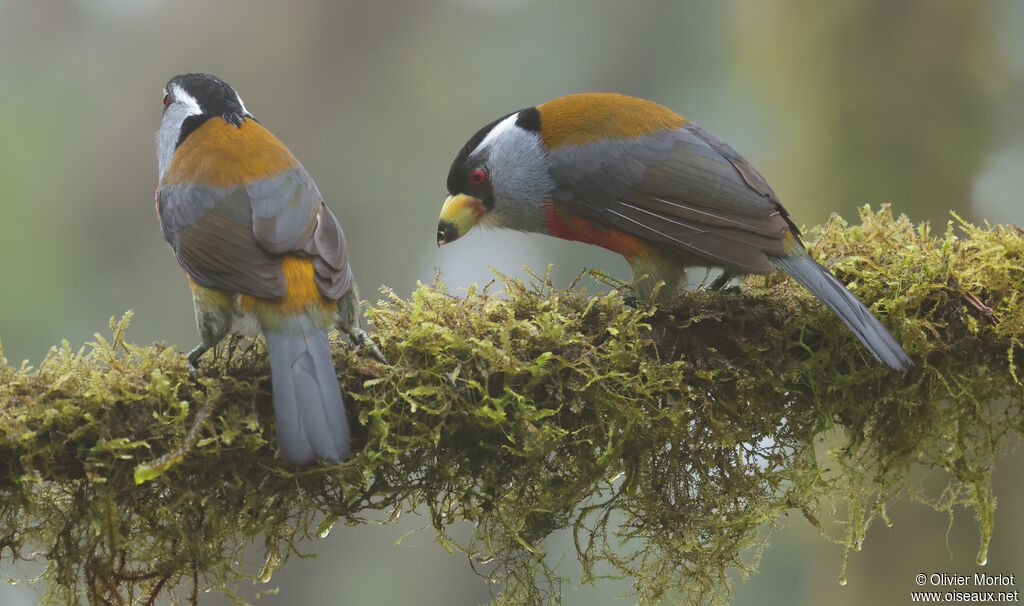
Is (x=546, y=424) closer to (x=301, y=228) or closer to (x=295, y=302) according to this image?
(x=295, y=302)

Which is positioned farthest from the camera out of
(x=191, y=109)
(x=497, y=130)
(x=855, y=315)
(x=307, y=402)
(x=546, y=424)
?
(x=497, y=130)

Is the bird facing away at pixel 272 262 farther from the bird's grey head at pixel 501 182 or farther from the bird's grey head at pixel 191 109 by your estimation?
the bird's grey head at pixel 501 182

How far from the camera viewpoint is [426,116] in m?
8.92

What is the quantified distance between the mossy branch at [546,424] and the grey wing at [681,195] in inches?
7.1

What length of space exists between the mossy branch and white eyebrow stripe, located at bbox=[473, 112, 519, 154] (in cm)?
104

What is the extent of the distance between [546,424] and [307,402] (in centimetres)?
60

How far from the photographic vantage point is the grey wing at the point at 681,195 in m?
2.95

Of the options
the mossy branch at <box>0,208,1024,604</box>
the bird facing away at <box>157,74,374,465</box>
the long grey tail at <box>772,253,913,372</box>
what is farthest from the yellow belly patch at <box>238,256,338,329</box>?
the long grey tail at <box>772,253,913,372</box>

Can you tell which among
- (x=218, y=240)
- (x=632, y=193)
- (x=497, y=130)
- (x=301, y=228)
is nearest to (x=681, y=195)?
(x=632, y=193)

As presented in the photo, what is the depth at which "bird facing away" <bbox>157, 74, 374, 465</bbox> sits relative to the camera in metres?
2.20

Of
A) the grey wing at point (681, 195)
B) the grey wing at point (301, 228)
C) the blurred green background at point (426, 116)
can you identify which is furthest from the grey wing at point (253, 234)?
the blurred green background at point (426, 116)

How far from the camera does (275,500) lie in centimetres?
239

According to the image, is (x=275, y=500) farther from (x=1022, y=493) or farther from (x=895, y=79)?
(x=895, y=79)

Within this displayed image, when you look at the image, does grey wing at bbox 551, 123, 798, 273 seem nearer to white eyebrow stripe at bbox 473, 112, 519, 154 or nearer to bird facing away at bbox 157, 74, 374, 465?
white eyebrow stripe at bbox 473, 112, 519, 154
